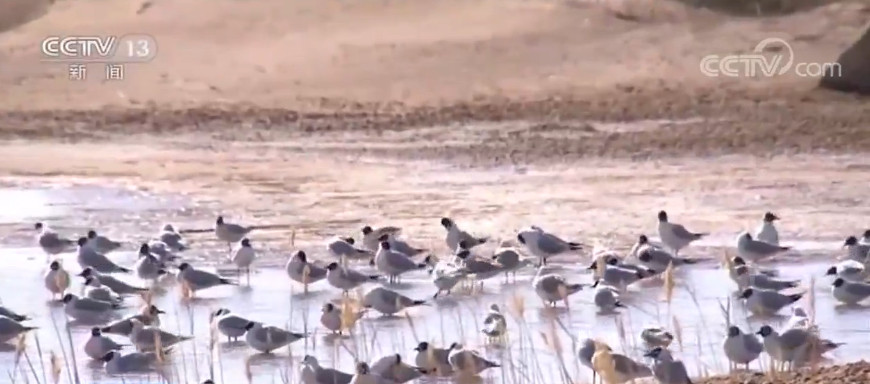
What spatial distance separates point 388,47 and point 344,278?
1543mm

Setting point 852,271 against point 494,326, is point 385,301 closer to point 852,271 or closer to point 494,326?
point 494,326

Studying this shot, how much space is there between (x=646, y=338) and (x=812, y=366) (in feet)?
1.56

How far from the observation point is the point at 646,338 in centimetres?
424

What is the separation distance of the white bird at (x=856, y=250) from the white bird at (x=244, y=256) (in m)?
2.14

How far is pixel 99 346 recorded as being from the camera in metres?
4.30

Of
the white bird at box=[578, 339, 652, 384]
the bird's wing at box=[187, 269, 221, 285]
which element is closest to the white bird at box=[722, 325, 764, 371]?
the white bird at box=[578, 339, 652, 384]

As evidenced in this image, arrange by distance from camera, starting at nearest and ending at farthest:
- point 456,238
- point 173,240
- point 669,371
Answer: point 669,371
point 456,238
point 173,240

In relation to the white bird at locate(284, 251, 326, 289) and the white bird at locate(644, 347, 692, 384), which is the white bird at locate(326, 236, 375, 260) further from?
the white bird at locate(644, 347, 692, 384)

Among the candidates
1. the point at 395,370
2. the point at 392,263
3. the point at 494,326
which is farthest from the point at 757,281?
the point at 395,370

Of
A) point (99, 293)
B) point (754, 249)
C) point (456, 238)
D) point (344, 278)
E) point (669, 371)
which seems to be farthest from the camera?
point (456, 238)

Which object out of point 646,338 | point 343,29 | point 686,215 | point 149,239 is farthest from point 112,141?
point 646,338

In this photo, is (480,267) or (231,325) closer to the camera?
(231,325)

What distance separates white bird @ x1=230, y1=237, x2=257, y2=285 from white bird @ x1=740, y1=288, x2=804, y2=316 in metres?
1.81

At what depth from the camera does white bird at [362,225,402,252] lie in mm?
5530
